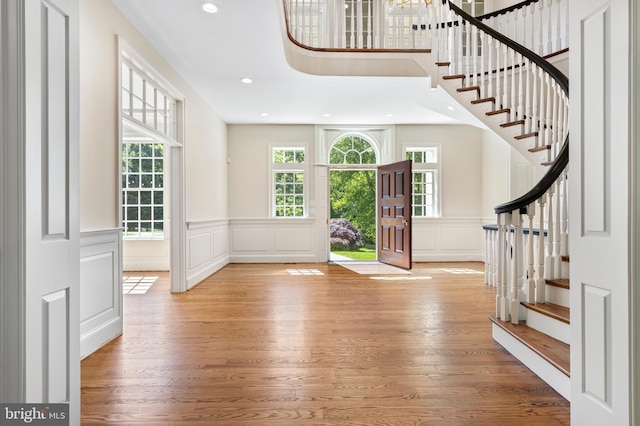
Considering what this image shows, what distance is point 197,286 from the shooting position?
16.5 ft

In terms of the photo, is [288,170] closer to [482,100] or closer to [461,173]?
[461,173]

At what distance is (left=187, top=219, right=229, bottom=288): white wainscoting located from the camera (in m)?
4.98

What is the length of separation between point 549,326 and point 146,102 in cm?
424

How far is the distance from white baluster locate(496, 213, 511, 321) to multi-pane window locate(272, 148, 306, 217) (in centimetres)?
482

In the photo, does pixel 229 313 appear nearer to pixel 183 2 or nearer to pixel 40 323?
pixel 40 323

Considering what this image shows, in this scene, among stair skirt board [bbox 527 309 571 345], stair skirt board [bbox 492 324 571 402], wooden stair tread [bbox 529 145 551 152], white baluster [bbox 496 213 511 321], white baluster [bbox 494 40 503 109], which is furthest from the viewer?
white baluster [bbox 494 40 503 109]

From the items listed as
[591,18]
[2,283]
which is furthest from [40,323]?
[591,18]

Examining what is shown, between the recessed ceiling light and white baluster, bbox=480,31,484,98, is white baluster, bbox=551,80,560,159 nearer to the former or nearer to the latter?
white baluster, bbox=480,31,484,98

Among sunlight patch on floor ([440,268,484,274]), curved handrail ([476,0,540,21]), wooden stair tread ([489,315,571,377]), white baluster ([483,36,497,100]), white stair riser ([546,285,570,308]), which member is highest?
curved handrail ([476,0,540,21])

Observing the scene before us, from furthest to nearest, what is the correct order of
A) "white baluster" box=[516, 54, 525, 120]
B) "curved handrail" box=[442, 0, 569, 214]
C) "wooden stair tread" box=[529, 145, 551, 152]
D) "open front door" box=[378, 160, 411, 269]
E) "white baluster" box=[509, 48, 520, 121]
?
"open front door" box=[378, 160, 411, 269] < "white baluster" box=[509, 48, 520, 121] < "white baluster" box=[516, 54, 525, 120] < "wooden stair tread" box=[529, 145, 551, 152] < "curved handrail" box=[442, 0, 569, 214]

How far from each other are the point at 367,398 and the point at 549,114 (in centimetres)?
358

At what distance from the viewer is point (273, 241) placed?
7219mm

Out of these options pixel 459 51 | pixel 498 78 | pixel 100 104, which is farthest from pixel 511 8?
pixel 100 104

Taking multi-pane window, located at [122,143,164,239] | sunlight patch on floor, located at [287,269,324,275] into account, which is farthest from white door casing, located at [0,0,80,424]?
multi-pane window, located at [122,143,164,239]
